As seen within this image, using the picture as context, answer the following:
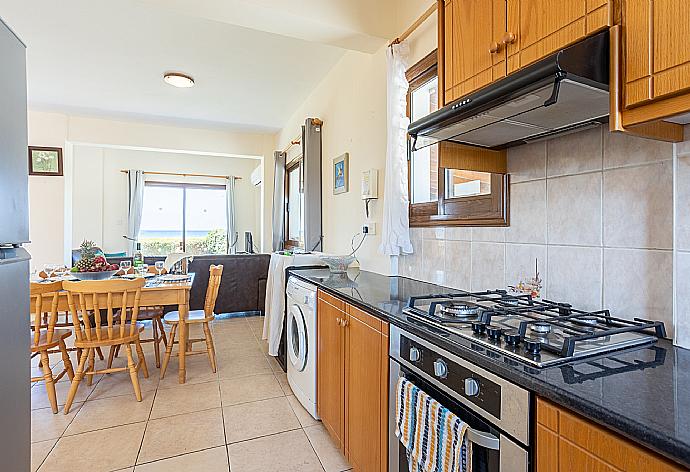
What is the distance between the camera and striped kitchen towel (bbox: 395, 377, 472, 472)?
103 cm

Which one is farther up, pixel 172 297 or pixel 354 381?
pixel 172 297

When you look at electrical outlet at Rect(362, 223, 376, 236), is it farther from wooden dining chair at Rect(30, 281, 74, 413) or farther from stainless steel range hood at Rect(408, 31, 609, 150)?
wooden dining chair at Rect(30, 281, 74, 413)

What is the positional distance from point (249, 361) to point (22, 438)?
2.29m

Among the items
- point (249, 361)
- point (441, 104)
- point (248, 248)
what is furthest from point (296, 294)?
point (248, 248)

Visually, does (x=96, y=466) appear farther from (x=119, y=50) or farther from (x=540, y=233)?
(x=119, y=50)

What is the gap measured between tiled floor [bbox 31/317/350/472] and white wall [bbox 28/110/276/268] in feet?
10.2

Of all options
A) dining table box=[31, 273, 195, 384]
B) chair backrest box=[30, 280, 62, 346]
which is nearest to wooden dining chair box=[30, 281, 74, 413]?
chair backrest box=[30, 280, 62, 346]

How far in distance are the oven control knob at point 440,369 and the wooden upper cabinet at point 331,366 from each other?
79 cm

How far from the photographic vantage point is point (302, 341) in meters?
2.50

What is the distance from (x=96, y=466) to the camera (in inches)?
76.4

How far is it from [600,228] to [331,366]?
144cm

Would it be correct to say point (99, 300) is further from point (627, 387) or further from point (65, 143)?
point (65, 143)

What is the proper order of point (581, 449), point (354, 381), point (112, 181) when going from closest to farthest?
point (581, 449)
point (354, 381)
point (112, 181)

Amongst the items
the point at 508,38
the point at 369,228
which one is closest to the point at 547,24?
the point at 508,38
